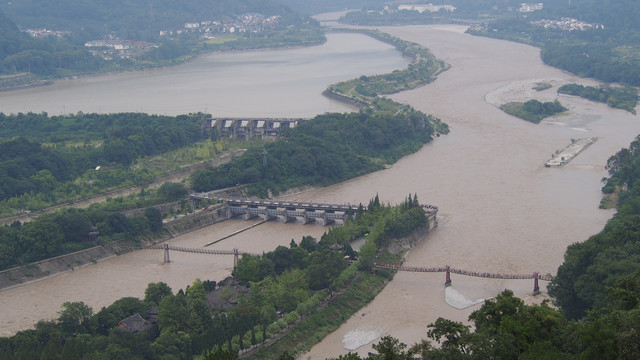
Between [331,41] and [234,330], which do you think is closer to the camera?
[234,330]

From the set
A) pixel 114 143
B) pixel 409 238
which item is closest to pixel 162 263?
pixel 409 238

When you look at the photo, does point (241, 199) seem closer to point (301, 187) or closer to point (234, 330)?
point (301, 187)

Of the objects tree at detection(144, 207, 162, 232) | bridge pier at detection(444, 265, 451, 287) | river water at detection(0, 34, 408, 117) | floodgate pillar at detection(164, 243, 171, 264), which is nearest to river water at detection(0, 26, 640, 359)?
bridge pier at detection(444, 265, 451, 287)

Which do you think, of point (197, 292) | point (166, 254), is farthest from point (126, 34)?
point (197, 292)

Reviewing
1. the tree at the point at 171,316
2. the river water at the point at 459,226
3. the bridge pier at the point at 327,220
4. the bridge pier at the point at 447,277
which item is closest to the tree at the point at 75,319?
the tree at the point at 171,316

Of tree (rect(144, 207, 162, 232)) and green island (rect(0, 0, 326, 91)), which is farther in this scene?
green island (rect(0, 0, 326, 91))

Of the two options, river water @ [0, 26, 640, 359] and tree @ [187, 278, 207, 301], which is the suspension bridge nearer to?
river water @ [0, 26, 640, 359]

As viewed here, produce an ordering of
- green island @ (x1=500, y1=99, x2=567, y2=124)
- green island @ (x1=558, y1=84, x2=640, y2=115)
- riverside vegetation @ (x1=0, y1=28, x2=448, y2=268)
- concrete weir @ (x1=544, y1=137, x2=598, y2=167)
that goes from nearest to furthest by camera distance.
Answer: riverside vegetation @ (x1=0, y1=28, x2=448, y2=268)
concrete weir @ (x1=544, y1=137, x2=598, y2=167)
green island @ (x1=500, y1=99, x2=567, y2=124)
green island @ (x1=558, y1=84, x2=640, y2=115)

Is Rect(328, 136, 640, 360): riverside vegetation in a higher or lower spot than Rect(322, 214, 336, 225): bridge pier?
higher
